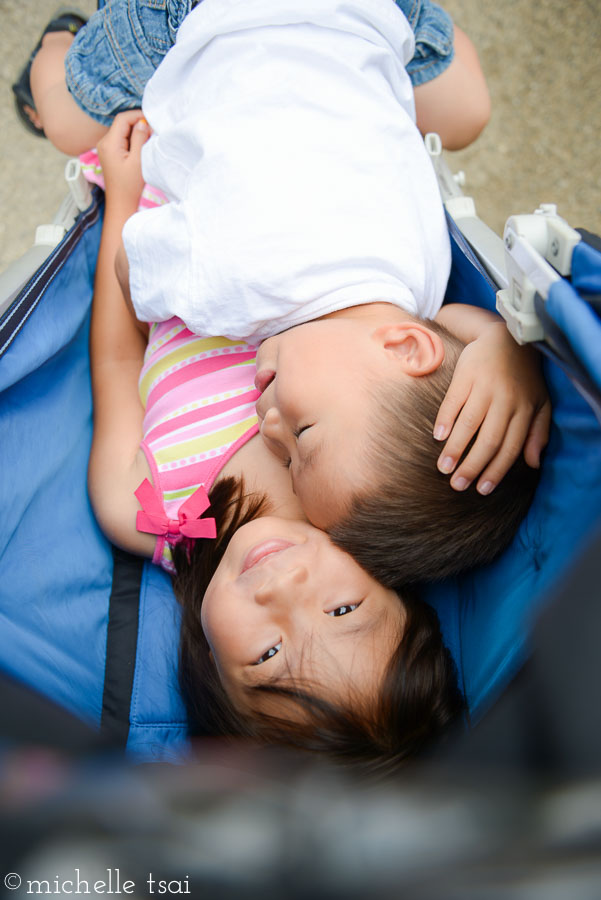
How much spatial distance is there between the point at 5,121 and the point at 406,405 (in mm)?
1315

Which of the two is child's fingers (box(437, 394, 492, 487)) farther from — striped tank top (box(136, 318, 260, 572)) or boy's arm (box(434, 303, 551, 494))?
striped tank top (box(136, 318, 260, 572))

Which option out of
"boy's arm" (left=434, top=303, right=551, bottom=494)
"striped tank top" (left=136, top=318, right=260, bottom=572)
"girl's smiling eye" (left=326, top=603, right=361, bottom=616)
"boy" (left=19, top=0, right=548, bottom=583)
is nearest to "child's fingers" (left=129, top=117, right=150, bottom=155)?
"boy" (left=19, top=0, right=548, bottom=583)

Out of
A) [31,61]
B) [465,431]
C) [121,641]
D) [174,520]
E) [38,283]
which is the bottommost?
[121,641]

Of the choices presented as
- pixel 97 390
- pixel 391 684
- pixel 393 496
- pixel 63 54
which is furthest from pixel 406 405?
pixel 63 54

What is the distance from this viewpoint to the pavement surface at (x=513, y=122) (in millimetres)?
1389

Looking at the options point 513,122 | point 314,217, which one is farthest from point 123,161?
point 513,122

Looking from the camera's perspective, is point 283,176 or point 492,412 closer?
point 492,412

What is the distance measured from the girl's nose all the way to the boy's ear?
0.70 ft

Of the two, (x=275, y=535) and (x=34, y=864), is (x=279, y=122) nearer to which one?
(x=275, y=535)

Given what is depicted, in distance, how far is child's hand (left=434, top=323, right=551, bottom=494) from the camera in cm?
57

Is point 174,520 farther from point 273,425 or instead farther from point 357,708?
point 357,708

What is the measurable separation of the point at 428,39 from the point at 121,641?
0.89 metres

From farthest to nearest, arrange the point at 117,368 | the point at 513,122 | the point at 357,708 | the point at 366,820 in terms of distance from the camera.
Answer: the point at 513,122
the point at 117,368
the point at 357,708
the point at 366,820

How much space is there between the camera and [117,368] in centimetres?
90
